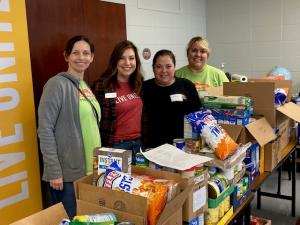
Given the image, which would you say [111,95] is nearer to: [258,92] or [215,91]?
[215,91]

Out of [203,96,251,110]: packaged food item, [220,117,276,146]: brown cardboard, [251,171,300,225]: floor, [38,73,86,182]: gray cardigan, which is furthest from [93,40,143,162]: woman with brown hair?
[251,171,300,225]: floor

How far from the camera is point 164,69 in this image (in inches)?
94.6

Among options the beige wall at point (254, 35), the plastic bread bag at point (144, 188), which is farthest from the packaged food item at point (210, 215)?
the beige wall at point (254, 35)

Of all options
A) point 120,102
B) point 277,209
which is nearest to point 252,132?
point 120,102

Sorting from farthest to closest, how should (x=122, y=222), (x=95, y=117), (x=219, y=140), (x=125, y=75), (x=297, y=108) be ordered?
(x=297, y=108)
(x=125, y=75)
(x=95, y=117)
(x=219, y=140)
(x=122, y=222)

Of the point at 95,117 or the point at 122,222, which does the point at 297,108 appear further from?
the point at 122,222

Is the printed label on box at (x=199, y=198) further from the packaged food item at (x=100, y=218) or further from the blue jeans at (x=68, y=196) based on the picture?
the blue jeans at (x=68, y=196)

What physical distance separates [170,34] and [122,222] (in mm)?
3635

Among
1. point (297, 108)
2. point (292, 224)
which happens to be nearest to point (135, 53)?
point (297, 108)

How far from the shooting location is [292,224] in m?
2.97

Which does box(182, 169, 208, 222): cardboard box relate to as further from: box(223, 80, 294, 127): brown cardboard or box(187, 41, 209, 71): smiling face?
box(187, 41, 209, 71): smiling face

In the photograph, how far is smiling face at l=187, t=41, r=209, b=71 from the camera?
2947 mm

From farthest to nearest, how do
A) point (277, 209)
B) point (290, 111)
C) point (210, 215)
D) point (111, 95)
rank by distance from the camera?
point (277, 209) < point (290, 111) < point (111, 95) < point (210, 215)

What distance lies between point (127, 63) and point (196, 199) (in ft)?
4.04
